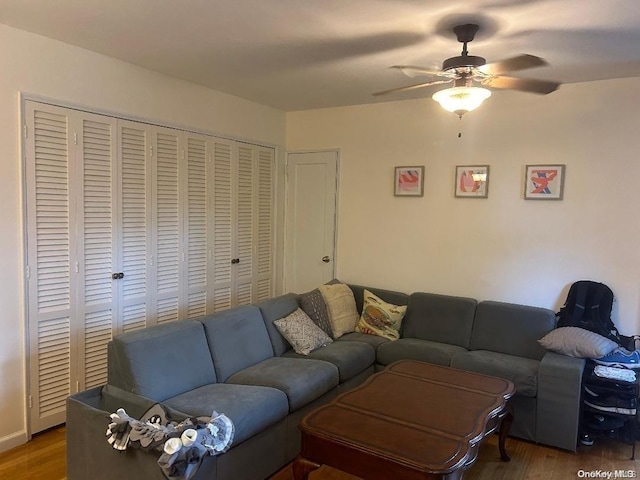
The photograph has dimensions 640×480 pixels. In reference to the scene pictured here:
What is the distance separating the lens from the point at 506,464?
9.50ft

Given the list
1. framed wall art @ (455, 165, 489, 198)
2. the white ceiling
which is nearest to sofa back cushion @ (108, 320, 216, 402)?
the white ceiling

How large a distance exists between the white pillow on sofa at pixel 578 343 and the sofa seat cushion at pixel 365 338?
1196 millimetres

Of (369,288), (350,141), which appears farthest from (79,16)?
(369,288)

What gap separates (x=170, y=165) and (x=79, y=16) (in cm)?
139

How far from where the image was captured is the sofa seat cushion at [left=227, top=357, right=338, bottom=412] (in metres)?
2.85

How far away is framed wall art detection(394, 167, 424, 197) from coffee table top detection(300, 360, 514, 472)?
1.83m

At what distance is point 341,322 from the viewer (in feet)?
13.2

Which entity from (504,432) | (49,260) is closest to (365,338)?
(504,432)

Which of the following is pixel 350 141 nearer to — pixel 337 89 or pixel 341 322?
pixel 337 89

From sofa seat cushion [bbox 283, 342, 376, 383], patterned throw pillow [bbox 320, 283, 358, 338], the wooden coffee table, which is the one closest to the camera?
the wooden coffee table

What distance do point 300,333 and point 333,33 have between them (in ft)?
6.76

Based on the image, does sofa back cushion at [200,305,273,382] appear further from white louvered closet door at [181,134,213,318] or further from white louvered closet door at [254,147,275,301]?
white louvered closet door at [254,147,275,301]

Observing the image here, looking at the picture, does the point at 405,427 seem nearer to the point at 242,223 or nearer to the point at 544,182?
the point at 544,182

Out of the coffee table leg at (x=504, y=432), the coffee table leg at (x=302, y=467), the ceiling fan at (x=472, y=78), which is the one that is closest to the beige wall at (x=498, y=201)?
the coffee table leg at (x=504, y=432)
